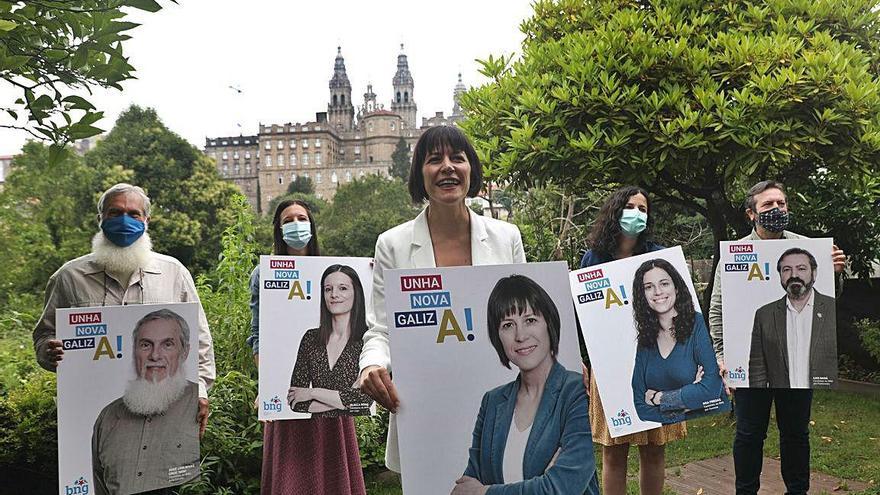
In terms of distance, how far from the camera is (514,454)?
1.87 meters

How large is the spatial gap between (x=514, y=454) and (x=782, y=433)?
2361 millimetres

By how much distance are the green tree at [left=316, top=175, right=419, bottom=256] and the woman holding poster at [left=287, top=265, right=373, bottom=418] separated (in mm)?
33149

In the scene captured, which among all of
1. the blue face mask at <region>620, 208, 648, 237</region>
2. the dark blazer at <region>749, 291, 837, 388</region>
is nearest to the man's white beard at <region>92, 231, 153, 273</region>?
the blue face mask at <region>620, 208, 648, 237</region>

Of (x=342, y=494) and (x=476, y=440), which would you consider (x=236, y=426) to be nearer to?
(x=342, y=494)

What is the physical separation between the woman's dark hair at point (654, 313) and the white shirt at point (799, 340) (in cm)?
75

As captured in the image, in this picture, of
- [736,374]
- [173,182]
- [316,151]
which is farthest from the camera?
[316,151]

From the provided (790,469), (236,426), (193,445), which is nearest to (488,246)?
(193,445)

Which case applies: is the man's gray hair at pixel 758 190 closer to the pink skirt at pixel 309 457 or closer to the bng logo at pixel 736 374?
the bng logo at pixel 736 374

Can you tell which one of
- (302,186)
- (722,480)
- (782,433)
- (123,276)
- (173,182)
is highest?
(302,186)

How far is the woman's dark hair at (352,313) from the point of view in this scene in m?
3.24

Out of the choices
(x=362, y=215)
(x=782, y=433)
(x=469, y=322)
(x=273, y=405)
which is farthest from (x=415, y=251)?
(x=362, y=215)

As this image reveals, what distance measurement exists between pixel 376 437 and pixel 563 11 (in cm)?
364

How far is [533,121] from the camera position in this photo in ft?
15.4

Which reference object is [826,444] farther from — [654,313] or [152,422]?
[152,422]
